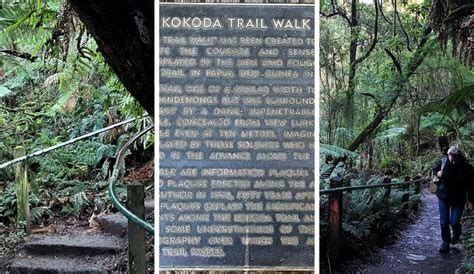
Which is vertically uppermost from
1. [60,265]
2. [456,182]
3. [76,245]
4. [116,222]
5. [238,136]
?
[238,136]

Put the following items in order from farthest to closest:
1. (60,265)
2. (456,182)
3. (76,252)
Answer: (456,182) → (76,252) → (60,265)

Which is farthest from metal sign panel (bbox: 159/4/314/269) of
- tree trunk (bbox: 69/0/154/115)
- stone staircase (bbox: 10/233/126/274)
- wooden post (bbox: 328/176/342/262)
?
wooden post (bbox: 328/176/342/262)

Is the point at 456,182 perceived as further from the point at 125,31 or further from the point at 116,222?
the point at 125,31

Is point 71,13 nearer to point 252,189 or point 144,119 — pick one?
point 144,119

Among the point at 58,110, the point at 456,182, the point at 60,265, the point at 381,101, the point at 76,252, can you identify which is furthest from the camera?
the point at 381,101

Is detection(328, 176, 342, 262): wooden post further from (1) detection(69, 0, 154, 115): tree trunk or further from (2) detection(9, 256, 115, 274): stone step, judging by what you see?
(1) detection(69, 0, 154, 115): tree trunk

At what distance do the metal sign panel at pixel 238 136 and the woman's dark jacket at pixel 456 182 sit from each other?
4423 millimetres

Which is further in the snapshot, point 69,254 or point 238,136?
point 69,254

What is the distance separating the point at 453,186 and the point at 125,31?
4.83m

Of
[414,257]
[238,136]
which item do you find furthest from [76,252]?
[414,257]

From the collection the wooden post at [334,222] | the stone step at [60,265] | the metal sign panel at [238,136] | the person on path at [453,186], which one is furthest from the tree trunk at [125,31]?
the person on path at [453,186]

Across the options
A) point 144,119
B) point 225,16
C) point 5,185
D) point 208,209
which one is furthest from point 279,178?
point 5,185

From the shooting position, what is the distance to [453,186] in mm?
6707

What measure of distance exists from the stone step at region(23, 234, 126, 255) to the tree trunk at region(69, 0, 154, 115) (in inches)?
95.5
